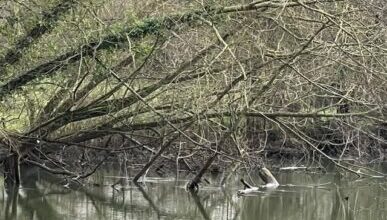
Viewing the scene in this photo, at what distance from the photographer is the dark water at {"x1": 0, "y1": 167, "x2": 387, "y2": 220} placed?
35.0ft

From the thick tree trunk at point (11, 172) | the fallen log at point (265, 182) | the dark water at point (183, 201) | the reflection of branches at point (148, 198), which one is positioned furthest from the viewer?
the fallen log at point (265, 182)

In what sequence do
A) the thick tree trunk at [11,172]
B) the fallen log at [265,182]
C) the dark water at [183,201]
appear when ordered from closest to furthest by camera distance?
1. the dark water at [183,201]
2. the thick tree trunk at [11,172]
3. the fallen log at [265,182]

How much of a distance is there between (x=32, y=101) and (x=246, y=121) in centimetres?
328

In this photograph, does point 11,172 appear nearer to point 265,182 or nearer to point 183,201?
point 183,201

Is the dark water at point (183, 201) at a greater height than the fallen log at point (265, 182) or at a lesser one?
lesser

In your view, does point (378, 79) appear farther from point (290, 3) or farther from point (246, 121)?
point (246, 121)

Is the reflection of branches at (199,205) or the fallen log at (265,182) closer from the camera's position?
the reflection of branches at (199,205)

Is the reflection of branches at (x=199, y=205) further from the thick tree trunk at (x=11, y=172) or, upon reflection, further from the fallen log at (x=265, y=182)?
the thick tree trunk at (x=11, y=172)

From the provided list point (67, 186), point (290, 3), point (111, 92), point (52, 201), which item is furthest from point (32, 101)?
point (290, 3)

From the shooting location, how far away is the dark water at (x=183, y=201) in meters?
10.7

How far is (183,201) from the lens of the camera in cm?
1158

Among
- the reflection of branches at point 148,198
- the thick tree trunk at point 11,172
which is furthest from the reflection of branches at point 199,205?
the thick tree trunk at point 11,172

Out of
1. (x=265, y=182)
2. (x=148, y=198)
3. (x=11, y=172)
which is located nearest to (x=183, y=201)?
(x=148, y=198)

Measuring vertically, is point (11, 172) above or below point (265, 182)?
above
